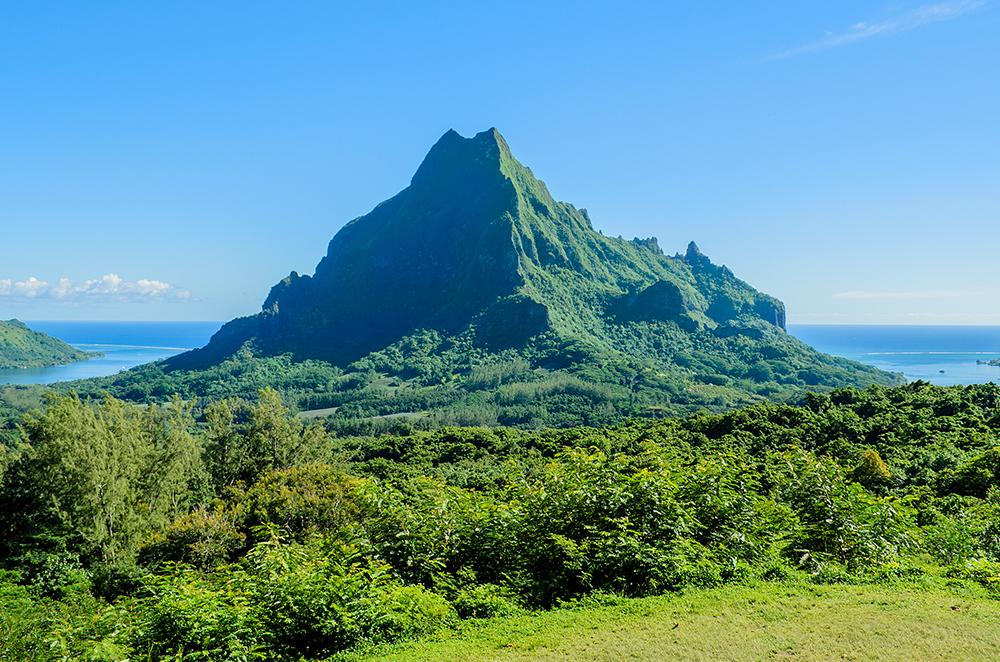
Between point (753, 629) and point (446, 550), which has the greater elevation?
point (446, 550)

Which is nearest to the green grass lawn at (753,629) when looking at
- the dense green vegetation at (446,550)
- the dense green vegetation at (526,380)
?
the dense green vegetation at (446,550)

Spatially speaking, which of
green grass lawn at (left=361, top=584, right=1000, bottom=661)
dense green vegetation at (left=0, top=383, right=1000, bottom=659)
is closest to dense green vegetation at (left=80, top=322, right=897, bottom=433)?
dense green vegetation at (left=0, top=383, right=1000, bottom=659)

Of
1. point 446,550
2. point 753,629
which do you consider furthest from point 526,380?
point 753,629

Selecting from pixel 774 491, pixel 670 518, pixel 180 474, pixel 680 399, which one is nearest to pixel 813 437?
pixel 774 491

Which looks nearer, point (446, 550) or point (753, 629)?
point (753, 629)

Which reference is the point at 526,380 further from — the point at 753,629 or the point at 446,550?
the point at 753,629

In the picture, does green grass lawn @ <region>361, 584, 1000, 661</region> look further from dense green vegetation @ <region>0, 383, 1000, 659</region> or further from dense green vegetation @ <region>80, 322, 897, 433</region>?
dense green vegetation @ <region>80, 322, 897, 433</region>

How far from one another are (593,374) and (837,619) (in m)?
135

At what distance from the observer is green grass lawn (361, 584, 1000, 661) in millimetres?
8211

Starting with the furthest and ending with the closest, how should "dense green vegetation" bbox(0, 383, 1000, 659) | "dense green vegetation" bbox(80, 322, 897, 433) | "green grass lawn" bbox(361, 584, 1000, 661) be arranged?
"dense green vegetation" bbox(80, 322, 897, 433), "dense green vegetation" bbox(0, 383, 1000, 659), "green grass lawn" bbox(361, 584, 1000, 661)

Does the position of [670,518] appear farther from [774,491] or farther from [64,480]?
[64,480]

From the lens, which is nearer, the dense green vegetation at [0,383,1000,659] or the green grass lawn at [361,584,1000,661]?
the green grass lawn at [361,584,1000,661]

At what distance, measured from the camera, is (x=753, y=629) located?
891cm

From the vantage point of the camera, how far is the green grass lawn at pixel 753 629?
8211 mm
